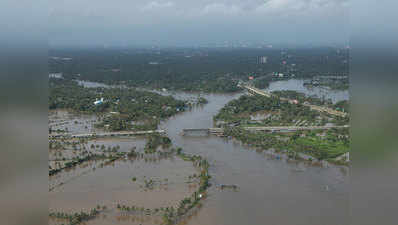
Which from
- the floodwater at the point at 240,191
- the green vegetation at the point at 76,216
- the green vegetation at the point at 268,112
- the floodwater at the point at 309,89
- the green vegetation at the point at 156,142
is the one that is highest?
the floodwater at the point at 309,89

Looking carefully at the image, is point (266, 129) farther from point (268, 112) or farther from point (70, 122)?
point (70, 122)

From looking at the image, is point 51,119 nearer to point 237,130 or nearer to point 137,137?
point 137,137

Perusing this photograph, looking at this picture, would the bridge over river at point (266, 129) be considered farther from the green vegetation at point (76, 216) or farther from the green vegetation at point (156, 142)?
the green vegetation at point (76, 216)

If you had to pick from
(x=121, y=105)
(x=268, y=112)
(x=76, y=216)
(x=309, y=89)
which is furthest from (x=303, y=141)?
(x=309, y=89)

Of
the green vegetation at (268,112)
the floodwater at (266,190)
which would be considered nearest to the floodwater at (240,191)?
the floodwater at (266,190)

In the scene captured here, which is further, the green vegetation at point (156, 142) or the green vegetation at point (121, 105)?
the green vegetation at point (121, 105)
